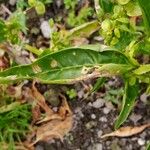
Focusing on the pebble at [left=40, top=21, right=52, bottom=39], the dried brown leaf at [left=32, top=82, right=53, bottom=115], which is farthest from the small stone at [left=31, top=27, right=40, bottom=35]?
the dried brown leaf at [left=32, top=82, right=53, bottom=115]

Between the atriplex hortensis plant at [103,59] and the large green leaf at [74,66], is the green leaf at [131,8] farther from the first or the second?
the large green leaf at [74,66]

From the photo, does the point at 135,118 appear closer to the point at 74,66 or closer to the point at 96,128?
the point at 96,128

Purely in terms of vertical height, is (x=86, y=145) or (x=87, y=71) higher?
(x=87, y=71)

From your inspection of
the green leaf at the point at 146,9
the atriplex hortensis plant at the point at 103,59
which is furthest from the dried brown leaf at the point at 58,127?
the green leaf at the point at 146,9

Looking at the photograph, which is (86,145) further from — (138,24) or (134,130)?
(138,24)

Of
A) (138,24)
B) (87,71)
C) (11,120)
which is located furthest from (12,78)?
(138,24)

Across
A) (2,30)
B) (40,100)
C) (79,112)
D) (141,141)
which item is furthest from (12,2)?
(141,141)

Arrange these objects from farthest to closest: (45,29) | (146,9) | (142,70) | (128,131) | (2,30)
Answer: (45,29) < (128,131) < (2,30) < (142,70) < (146,9)

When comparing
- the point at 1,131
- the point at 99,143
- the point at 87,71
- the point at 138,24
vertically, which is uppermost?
the point at 87,71
